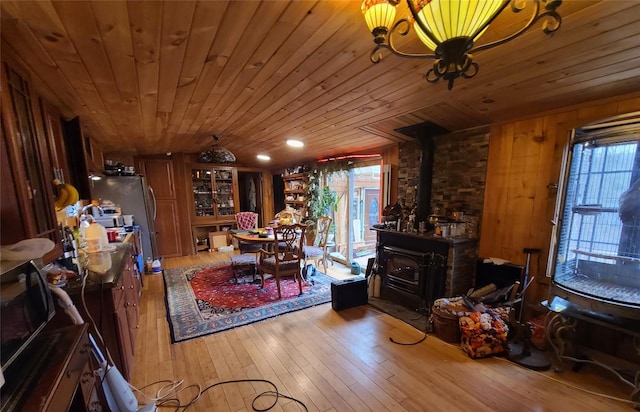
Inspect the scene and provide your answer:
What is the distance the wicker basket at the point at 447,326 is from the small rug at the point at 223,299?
51.7 inches

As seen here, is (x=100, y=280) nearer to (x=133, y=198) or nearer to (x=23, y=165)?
(x=23, y=165)

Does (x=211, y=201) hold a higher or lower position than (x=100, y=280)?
higher

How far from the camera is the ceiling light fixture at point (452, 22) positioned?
0.81 meters

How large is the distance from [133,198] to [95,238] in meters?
2.07

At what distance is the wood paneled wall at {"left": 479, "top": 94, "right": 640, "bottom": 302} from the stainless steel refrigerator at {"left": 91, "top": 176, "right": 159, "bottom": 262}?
5.00m

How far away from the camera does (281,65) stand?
1.66 m

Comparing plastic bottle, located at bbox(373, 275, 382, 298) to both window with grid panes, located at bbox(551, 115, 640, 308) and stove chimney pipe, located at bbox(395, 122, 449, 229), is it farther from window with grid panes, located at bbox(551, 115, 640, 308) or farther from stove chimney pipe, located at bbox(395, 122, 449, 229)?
window with grid panes, located at bbox(551, 115, 640, 308)

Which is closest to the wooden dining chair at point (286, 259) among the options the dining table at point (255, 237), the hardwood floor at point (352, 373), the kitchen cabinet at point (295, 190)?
the dining table at point (255, 237)

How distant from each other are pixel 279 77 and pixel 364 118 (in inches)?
44.6

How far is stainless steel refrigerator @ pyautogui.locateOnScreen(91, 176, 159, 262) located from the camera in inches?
155

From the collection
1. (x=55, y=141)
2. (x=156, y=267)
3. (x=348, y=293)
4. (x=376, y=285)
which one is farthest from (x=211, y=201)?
(x=376, y=285)

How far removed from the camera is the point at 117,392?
1453mm

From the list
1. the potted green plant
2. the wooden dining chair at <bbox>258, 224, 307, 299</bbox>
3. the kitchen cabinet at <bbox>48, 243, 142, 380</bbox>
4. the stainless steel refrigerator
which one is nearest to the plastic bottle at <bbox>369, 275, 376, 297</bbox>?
the wooden dining chair at <bbox>258, 224, 307, 299</bbox>

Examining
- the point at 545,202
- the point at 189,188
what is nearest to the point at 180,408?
the point at 545,202
